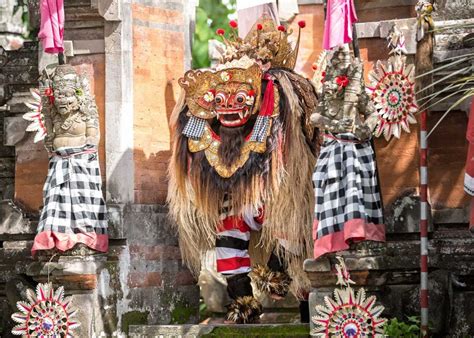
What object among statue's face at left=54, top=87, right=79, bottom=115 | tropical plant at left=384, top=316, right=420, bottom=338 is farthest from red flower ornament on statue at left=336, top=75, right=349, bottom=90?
statue's face at left=54, top=87, right=79, bottom=115

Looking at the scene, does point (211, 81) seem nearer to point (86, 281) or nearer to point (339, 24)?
point (339, 24)

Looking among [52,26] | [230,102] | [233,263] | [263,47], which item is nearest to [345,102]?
[230,102]

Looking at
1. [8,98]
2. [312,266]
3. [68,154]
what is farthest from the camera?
[8,98]

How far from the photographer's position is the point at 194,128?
10.4 metres

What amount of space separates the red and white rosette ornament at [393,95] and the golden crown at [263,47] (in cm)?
110

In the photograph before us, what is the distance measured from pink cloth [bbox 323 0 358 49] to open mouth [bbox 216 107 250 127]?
1.21 meters

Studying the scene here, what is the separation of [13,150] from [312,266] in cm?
356

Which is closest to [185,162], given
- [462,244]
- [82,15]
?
[82,15]

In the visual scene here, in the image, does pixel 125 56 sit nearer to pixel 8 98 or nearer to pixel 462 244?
pixel 8 98

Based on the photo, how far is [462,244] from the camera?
381 inches

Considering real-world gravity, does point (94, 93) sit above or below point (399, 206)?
above

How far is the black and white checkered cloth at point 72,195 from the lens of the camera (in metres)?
10.2

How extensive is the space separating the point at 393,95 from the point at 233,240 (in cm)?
183

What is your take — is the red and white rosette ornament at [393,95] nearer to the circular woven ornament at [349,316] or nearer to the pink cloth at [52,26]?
the circular woven ornament at [349,316]
